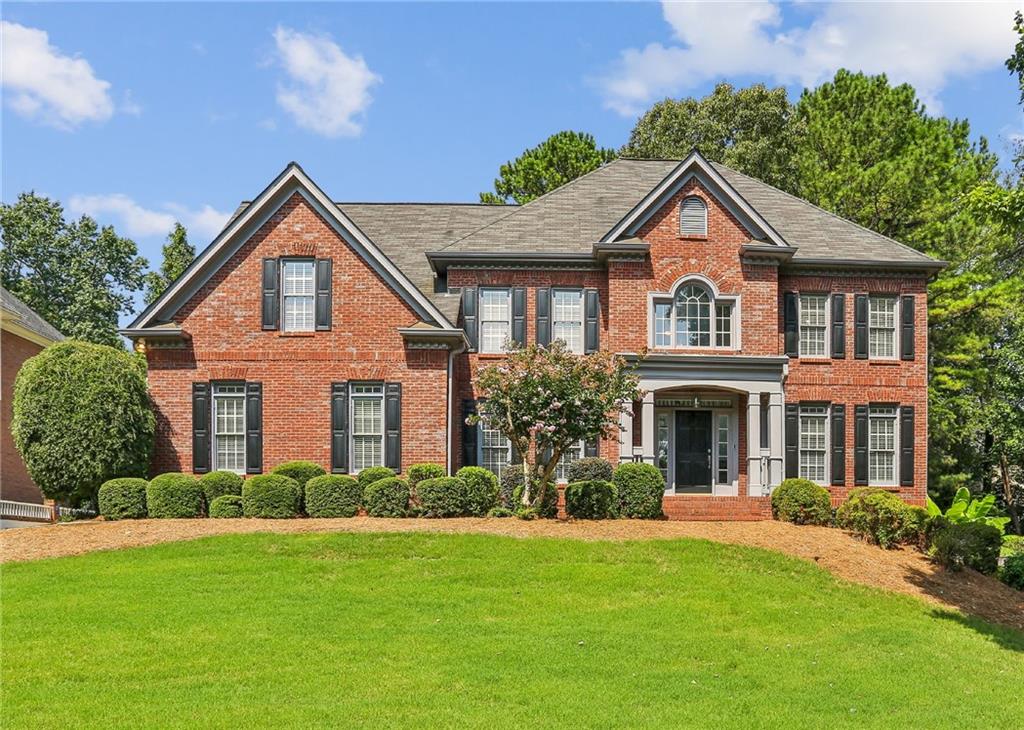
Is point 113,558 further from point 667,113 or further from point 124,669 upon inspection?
point 667,113

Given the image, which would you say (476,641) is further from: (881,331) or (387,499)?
(881,331)

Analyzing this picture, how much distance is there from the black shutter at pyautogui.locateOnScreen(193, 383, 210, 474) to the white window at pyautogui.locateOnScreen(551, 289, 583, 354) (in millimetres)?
8435

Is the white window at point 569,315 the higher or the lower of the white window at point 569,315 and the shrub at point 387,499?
the higher

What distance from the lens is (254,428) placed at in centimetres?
1956

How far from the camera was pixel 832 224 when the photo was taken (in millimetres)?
23516

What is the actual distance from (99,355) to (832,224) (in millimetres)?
18552

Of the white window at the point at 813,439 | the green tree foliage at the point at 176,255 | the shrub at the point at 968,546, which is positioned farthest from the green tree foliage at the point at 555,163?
the shrub at the point at 968,546

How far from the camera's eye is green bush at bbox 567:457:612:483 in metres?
19.8

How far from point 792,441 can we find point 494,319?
26.4ft

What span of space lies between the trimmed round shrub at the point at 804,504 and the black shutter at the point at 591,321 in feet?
18.7

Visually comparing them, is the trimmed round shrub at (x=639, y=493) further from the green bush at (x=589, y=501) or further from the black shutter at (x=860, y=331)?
the black shutter at (x=860, y=331)

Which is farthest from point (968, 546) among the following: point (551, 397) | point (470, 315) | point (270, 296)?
point (270, 296)

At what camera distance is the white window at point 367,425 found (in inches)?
773

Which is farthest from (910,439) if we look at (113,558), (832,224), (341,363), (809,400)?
(113,558)
